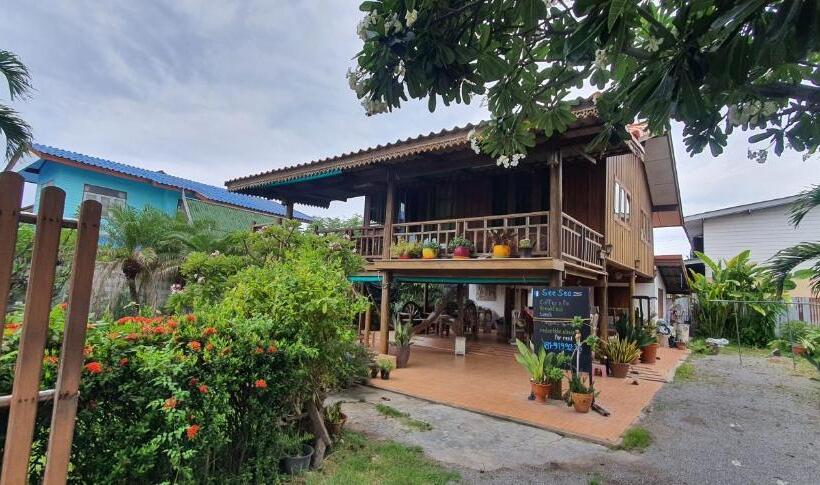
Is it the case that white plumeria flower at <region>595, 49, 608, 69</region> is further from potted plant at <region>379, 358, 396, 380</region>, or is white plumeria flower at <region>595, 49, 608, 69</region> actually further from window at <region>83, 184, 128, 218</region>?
window at <region>83, 184, 128, 218</region>

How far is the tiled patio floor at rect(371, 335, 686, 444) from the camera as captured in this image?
5599 mm

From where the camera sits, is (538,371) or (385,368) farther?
(385,368)

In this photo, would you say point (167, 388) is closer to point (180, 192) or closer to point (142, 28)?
point (142, 28)

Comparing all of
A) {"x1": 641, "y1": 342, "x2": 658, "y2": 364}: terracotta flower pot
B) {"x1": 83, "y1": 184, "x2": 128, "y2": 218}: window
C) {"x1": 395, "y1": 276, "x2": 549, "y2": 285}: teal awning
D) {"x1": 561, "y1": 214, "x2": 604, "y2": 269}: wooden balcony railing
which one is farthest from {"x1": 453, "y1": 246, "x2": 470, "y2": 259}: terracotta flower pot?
{"x1": 83, "y1": 184, "x2": 128, "y2": 218}: window

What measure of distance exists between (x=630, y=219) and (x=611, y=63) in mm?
11476

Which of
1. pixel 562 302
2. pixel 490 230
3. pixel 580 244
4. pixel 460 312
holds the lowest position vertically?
pixel 460 312

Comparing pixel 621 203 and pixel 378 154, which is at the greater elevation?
pixel 378 154

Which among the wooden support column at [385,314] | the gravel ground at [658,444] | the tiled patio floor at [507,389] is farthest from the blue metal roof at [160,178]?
the gravel ground at [658,444]

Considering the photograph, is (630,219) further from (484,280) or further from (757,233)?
(757,233)

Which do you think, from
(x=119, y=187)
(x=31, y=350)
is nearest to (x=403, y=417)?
(x=31, y=350)

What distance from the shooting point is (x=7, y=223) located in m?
1.71

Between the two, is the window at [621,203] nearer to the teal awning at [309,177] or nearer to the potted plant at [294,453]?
the teal awning at [309,177]

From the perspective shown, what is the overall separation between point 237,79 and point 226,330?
939cm

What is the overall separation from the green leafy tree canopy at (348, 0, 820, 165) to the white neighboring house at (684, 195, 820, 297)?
19.1m
